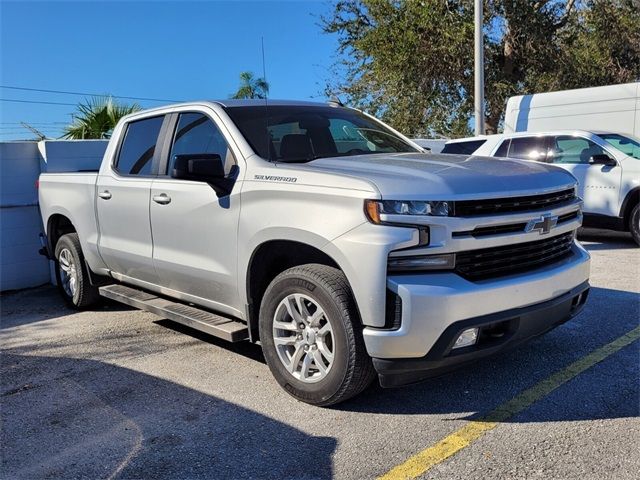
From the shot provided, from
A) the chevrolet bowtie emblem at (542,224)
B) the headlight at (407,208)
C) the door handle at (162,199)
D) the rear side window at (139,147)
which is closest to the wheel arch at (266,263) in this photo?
the headlight at (407,208)

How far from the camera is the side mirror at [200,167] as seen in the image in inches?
162

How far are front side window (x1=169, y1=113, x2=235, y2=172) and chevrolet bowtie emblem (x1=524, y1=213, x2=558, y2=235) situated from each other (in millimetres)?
2023

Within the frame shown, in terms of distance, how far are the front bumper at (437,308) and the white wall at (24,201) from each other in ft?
19.0

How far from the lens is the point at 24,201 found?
7.63 meters

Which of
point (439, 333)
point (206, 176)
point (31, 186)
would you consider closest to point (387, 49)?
point (31, 186)

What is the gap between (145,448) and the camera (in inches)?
133

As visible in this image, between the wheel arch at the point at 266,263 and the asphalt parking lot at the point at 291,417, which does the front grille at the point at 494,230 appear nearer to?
the wheel arch at the point at 266,263

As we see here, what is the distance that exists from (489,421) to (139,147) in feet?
12.3

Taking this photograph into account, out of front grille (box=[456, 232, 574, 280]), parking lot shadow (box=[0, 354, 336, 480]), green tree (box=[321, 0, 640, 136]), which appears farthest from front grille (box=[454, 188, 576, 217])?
green tree (box=[321, 0, 640, 136])

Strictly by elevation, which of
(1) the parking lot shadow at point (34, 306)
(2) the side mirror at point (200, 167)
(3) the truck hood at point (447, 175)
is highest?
(2) the side mirror at point (200, 167)

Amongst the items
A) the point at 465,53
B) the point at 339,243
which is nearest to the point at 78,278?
the point at 339,243

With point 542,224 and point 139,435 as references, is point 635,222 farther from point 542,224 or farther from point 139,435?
point 139,435

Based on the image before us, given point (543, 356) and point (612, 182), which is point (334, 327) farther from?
point (612, 182)

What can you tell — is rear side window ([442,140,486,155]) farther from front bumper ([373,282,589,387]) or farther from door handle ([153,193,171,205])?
front bumper ([373,282,589,387])
